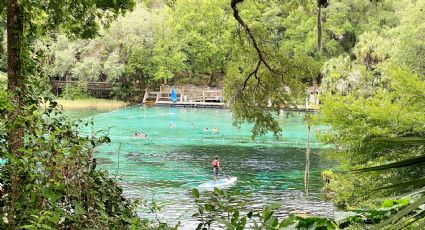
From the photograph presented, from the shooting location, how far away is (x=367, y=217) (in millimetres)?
3533

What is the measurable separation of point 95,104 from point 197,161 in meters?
16.2

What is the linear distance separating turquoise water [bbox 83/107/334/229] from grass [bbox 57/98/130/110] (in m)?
2.97

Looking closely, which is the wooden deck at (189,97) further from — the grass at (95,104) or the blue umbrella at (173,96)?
the grass at (95,104)

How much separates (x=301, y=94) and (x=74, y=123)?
6.11 meters

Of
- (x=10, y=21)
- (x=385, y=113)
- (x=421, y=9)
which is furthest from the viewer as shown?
(x=421, y=9)

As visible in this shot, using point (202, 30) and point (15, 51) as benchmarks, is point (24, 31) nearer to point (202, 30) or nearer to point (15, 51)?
point (15, 51)

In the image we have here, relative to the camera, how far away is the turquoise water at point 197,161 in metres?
12.6

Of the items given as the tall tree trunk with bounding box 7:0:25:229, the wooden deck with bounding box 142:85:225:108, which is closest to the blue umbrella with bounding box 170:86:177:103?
the wooden deck with bounding box 142:85:225:108

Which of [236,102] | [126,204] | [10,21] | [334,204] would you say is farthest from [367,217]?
[334,204]

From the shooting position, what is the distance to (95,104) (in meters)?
32.0

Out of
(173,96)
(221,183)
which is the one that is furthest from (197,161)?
(173,96)

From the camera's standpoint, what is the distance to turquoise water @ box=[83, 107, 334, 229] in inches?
495

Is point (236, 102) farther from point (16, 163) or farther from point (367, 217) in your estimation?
point (16, 163)

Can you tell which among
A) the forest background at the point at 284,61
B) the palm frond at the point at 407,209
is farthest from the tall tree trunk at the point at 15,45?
the palm frond at the point at 407,209
